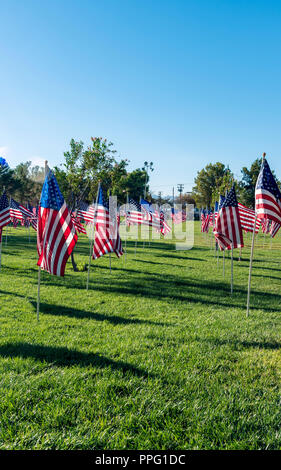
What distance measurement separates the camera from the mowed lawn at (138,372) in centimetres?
309

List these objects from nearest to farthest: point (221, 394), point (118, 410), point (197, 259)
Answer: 1. point (118, 410)
2. point (221, 394)
3. point (197, 259)

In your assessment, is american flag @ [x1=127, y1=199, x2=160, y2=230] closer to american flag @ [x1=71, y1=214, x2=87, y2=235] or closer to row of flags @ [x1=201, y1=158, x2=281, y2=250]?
american flag @ [x1=71, y1=214, x2=87, y2=235]

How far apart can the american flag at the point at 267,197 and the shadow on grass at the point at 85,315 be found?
11.0 feet

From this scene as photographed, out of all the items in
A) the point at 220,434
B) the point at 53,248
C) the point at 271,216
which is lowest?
the point at 220,434

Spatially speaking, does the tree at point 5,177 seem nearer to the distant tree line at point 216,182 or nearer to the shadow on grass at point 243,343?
the distant tree line at point 216,182

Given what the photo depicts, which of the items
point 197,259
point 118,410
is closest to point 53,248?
point 118,410

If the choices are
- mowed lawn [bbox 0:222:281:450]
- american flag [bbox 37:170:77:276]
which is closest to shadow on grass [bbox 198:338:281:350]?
mowed lawn [bbox 0:222:281:450]

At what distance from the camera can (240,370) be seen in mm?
4453

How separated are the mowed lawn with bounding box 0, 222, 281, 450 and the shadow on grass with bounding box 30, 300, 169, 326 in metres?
0.02

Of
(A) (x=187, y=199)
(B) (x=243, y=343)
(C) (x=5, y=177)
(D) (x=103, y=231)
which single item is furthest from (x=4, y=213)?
(A) (x=187, y=199)

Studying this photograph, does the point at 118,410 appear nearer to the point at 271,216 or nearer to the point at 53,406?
the point at 53,406

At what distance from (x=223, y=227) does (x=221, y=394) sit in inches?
235

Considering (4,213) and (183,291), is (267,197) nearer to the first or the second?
(183,291)

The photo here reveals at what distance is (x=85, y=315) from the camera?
7113mm
